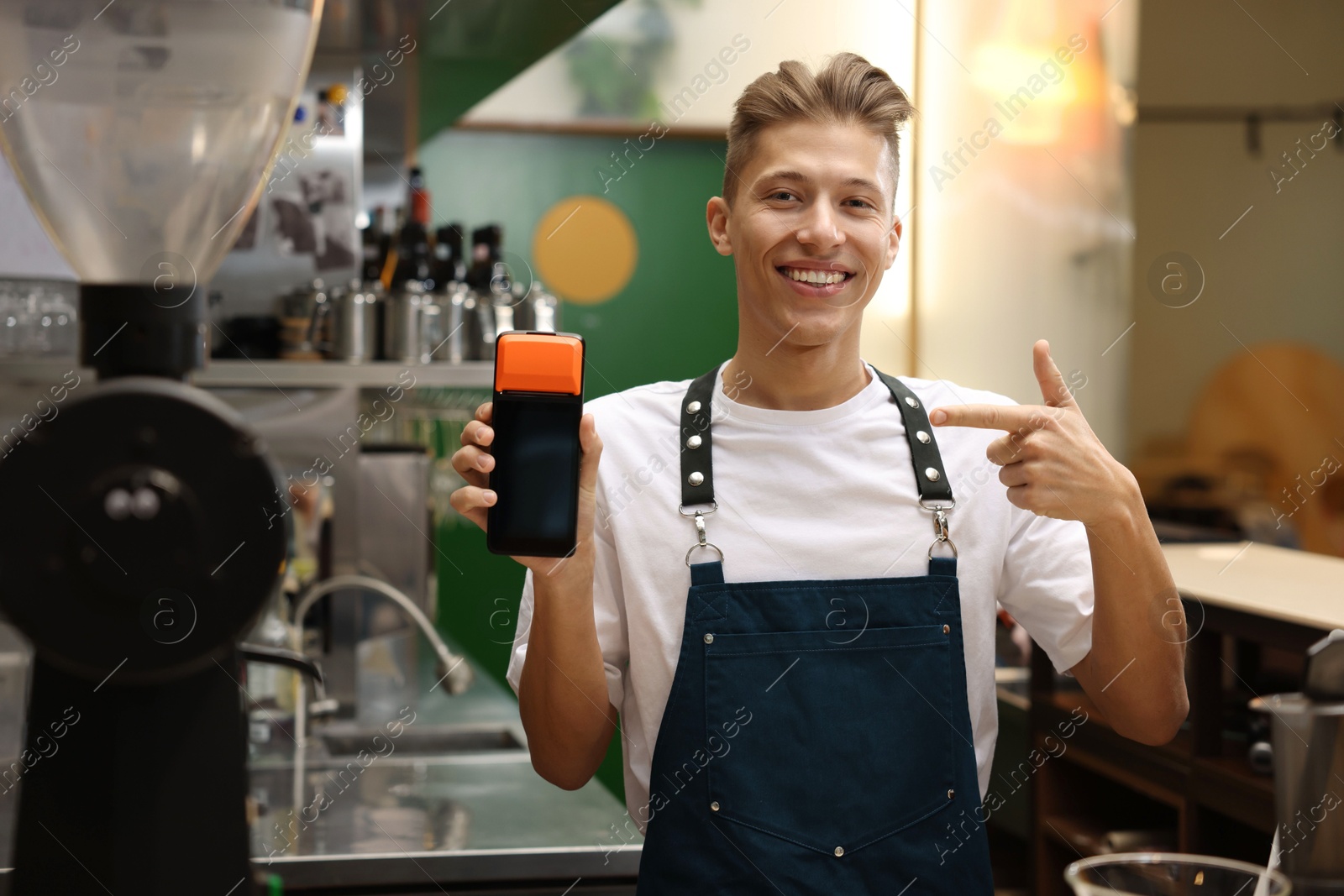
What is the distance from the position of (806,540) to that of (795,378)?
0.18 meters

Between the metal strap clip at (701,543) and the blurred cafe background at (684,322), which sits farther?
the blurred cafe background at (684,322)

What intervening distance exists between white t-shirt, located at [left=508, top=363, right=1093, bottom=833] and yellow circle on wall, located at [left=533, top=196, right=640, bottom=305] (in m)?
3.31

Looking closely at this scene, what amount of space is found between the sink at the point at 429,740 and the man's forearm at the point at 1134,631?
1.17m

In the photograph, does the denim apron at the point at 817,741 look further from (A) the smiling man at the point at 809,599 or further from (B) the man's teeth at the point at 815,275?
(B) the man's teeth at the point at 815,275

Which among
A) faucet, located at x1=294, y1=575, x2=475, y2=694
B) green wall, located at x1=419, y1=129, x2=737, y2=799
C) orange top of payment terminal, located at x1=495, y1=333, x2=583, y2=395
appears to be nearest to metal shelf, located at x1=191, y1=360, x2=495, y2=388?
faucet, located at x1=294, y1=575, x2=475, y2=694

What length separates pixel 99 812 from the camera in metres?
0.59

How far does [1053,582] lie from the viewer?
1279 millimetres

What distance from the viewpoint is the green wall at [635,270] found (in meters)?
4.48

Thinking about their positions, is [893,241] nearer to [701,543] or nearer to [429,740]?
[701,543]

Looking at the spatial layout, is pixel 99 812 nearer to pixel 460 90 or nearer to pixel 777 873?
pixel 777 873

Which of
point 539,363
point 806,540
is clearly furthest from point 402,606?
point 539,363

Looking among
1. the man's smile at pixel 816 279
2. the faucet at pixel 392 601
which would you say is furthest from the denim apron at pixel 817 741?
the faucet at pixel 392 601

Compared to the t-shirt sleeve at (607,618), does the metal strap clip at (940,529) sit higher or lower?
higher

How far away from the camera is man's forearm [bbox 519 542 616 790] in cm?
116
